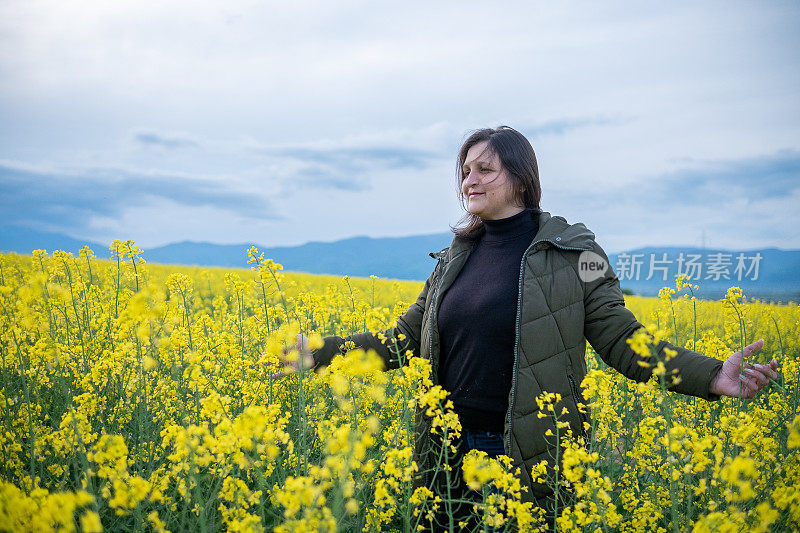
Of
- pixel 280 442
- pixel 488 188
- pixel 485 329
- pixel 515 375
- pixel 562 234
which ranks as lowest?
pixel 280 442

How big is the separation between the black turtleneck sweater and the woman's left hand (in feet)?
3.05

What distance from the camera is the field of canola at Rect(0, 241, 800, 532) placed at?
1.74 metres

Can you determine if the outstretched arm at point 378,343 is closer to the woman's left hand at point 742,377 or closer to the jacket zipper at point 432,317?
the jacket zipper at point 432,317

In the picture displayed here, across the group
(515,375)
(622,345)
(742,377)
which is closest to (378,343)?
(515,375)

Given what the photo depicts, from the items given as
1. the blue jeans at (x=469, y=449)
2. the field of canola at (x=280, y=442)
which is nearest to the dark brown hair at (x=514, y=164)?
the field of canola at (x=280, y=442)

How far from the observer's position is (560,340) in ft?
8.77

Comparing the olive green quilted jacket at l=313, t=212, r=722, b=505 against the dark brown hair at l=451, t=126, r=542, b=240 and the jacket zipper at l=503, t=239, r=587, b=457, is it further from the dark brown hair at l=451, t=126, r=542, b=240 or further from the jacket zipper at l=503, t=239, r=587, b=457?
the dark brown hair at l=451, t=126, r=542, b=240

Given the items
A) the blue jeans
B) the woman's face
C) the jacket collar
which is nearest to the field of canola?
the blue jeans

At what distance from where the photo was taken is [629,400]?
446 cm

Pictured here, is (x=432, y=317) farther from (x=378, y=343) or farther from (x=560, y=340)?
(x=560, y=340)

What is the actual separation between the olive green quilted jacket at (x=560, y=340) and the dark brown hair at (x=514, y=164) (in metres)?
0.27

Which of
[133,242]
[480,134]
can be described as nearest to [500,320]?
[480,134]

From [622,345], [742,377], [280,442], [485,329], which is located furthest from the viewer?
[280,442]

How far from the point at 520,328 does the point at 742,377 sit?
0.99 meters
